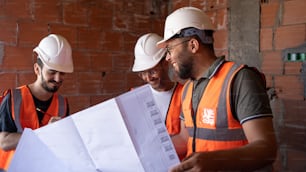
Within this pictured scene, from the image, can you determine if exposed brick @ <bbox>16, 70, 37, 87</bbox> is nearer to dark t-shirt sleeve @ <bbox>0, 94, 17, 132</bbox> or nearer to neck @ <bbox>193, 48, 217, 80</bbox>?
dark t-shirt sleeve @ <bbox>0, 94, 17, 132</bbox>

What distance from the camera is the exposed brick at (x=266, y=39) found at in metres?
1.90

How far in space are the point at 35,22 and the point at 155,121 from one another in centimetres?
166

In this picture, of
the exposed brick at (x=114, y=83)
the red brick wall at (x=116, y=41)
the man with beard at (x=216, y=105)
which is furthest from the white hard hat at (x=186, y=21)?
the exposed brick at (x=114, y=83)

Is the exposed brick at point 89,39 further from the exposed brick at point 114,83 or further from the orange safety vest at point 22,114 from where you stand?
the orange safety vest at point 22,114

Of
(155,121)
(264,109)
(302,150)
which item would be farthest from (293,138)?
(155,121)

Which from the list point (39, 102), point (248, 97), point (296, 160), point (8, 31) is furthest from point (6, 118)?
point (296, 160)

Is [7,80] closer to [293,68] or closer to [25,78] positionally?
[25,78]

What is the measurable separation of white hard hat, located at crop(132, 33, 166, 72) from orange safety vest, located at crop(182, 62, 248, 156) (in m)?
0.64

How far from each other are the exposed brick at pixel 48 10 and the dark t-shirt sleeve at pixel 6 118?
868 millimetres

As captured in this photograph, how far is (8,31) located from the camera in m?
2.10

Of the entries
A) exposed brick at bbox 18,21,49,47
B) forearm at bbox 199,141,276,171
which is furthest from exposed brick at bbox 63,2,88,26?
forearm at bbox 199,141,276,171

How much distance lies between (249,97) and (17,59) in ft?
5.39

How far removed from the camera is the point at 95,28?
2.49 meters

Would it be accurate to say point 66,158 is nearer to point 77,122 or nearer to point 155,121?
point 77,122
